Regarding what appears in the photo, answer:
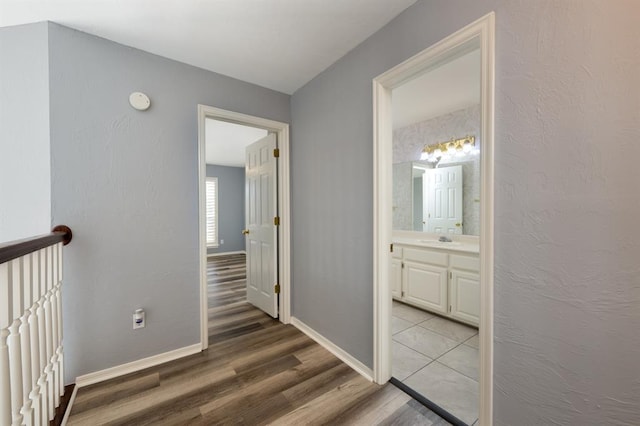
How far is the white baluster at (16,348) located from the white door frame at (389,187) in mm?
1733

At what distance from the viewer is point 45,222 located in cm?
167

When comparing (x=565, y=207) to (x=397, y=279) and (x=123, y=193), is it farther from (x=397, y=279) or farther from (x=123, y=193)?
(x=123, y=193)

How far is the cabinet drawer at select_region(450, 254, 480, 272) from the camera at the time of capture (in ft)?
8.15

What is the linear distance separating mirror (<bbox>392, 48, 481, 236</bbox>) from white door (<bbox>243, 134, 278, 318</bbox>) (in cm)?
166

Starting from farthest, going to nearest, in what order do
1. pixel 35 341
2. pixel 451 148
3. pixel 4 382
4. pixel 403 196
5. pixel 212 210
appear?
pixel 212 210, pixel 403 196, pixel 451 148, pixel 35 341, pixel 4 382

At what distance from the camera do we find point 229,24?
5.66ft

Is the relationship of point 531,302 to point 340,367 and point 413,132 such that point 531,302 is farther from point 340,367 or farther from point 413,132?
point 413,132

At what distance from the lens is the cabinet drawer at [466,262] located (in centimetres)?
248

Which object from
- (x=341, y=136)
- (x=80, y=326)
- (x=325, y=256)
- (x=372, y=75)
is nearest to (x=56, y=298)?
(x=80, y=326)

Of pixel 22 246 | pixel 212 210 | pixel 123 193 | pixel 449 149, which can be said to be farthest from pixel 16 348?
pixel 212 210

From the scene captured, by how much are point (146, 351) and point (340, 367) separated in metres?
1.55

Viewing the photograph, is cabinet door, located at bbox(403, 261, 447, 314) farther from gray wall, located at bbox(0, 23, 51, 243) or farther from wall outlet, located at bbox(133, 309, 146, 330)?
gray wall, located at bbox(0, 23, 51, 243)

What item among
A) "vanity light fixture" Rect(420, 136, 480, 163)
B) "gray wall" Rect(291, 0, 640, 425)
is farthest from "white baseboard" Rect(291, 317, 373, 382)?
"vanity light fixture" Rect(420, 136, 480, 163)

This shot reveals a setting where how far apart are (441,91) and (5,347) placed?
11.2ft
